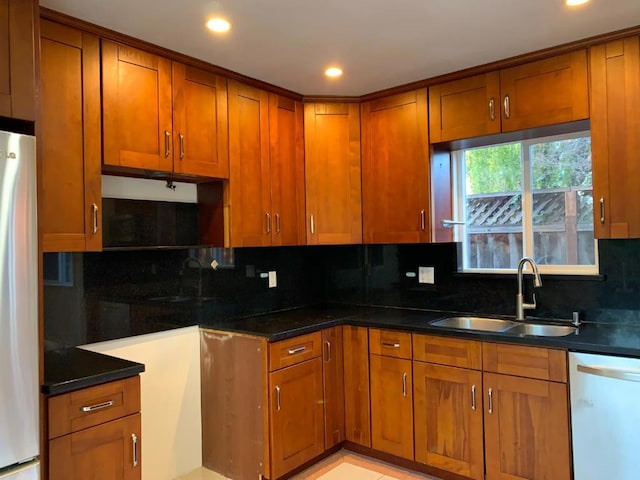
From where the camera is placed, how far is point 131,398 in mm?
1985

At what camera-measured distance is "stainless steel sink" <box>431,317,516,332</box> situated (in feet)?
9.65

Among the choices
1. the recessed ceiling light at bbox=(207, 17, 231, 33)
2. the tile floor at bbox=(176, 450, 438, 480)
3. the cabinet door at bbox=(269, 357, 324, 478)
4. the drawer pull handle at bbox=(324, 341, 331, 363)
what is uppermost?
the recessed ceiling light at bbox=(207, 17, 231, 33)

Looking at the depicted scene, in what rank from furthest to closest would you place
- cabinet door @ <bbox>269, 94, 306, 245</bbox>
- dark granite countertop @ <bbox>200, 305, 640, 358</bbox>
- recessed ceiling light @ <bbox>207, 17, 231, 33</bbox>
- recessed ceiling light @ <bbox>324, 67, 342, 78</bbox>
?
cabinet door @ <bbox>269, 94, 306, 245</bbox> < recessed ceiling light @ <bbox>324, 67, 342, 78</bbox> < dark granite countertop @ <bbox>200, 305, 640, 358</bbox> < recessed ceiling light @ <bbox>207, 17, 231, 33</bbox>

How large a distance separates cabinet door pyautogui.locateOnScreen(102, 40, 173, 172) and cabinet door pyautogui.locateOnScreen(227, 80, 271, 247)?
0.44 metres

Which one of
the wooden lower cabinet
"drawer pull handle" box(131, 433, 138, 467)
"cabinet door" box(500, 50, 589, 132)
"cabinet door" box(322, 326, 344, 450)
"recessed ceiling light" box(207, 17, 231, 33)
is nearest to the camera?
the wooden lower cabinet

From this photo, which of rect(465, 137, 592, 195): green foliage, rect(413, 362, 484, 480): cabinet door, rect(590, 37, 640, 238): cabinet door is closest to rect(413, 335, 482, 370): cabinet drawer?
rect(413, 362, 484, 480): cabinet door

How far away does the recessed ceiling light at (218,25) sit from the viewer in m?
2.13

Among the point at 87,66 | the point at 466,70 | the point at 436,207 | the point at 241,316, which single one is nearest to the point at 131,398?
the point at 241,316

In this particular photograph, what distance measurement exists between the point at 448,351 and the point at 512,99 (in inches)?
58.4

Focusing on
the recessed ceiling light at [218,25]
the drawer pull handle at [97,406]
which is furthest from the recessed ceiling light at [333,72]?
the drawer pull handle at [97,406]

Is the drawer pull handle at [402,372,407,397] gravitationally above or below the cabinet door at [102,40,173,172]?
below

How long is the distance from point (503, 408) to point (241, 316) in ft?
5.57

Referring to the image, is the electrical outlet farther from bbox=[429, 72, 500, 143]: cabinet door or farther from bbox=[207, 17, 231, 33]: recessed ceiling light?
bbox=[207, 17, 231, 33]: recessed ceiling light

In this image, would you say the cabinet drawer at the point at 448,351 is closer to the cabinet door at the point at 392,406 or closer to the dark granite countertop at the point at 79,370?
the cabinet door at the point at 392,406
